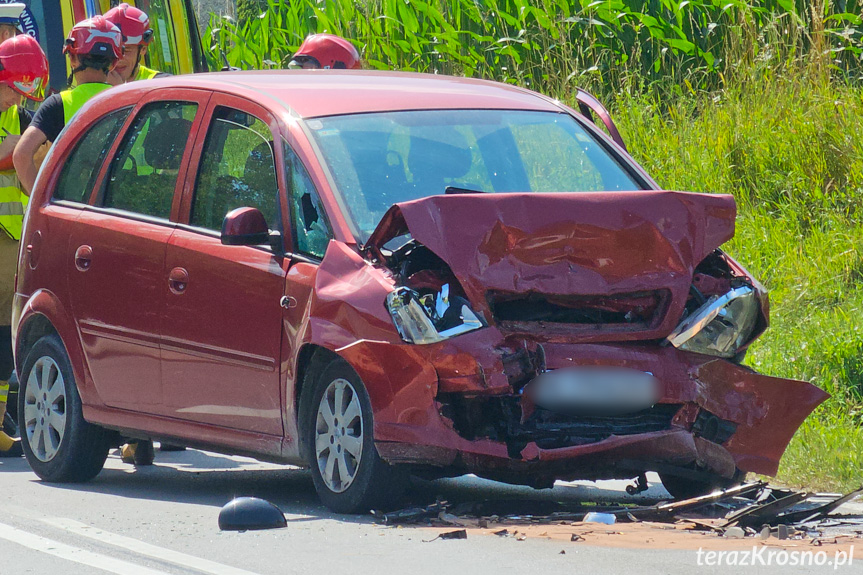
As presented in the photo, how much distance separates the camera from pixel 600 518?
20.5ft

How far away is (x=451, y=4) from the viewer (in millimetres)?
16156

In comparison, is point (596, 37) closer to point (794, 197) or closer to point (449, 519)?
point (794, 197)

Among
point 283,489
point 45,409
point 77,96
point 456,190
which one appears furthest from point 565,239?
point 77,96

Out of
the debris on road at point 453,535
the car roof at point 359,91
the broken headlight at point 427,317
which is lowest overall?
the debris on road at point 453,535

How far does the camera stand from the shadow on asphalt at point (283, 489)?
7004mm

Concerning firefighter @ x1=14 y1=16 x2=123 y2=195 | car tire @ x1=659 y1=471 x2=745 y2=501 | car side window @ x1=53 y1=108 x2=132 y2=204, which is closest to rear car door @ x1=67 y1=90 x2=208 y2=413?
car side window @ x1=53 y1=108 x2=132 y2=204

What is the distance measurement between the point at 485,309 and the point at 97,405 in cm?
238

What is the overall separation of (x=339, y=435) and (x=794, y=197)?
235 inches

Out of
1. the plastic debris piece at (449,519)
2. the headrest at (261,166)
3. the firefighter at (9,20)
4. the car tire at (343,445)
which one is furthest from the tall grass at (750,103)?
the firefighter at (9,20)

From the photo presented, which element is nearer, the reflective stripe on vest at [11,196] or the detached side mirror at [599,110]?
the detached side mirror at [599,110]

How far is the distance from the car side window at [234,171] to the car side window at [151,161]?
0.20 m

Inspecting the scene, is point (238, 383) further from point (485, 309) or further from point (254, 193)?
point (485, 309)

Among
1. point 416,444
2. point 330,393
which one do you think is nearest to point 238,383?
point 330,393

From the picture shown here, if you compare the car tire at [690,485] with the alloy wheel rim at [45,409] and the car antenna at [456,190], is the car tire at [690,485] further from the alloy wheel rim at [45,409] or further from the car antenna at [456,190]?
the alloy wheel rim at [45,409]
